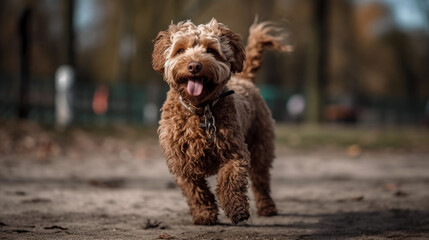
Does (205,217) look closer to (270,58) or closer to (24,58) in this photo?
(24,58)

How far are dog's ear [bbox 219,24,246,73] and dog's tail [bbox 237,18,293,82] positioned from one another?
1.53 metres

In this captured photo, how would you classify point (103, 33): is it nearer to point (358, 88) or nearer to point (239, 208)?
point (358, 88)

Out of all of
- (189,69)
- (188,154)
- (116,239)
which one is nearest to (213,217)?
(188,154)

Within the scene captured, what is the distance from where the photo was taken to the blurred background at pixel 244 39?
64.6 ft

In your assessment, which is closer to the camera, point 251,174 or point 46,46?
point 251,174

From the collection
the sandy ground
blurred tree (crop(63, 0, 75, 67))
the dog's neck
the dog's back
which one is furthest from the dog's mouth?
blurred tree (crop(63, 0, 75, 67))

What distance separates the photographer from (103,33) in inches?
1497

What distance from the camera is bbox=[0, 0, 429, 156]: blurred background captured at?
1970 cm

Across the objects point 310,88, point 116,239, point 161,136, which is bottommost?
point 116,239

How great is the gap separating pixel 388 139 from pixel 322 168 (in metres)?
6.07

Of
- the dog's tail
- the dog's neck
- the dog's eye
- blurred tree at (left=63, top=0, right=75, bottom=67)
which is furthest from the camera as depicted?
blurred tree at (left=63, top=0, right=75, bottom=67)

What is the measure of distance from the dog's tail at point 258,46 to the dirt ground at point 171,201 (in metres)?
1.54

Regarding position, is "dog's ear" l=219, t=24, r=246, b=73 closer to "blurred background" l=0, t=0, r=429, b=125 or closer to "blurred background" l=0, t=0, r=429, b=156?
"blurred background" l=0, t=0, r=429, b=156

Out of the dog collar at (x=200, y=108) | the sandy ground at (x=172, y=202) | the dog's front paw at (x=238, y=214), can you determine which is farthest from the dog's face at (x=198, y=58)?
the sandy ground at (x=172, y=202)
